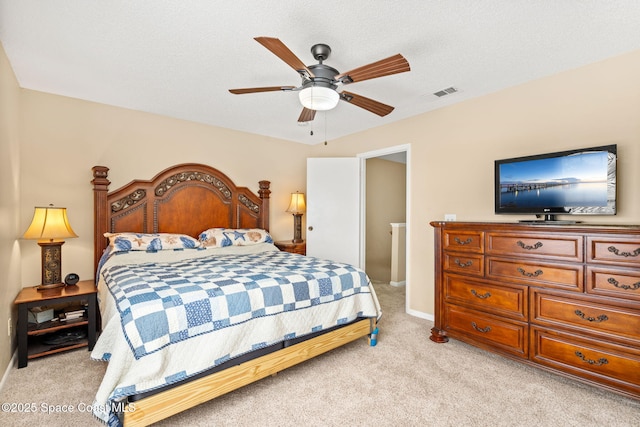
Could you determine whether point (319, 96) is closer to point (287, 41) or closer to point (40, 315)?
point (287, 41)

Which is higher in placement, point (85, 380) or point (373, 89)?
point (373, 89)

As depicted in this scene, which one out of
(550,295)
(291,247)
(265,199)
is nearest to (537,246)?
(550,295)

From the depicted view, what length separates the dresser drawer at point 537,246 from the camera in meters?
2.08

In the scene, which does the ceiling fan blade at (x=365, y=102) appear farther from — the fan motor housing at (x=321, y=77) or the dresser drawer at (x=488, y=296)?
the dresser drawer at (x=488, y=296)

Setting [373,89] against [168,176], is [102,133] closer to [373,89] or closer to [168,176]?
[168,176]

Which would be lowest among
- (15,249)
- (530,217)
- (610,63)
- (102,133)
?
(15,249)

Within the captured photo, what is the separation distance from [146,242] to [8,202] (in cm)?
109

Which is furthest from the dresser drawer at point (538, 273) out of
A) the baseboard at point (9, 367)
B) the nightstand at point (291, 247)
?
the baseboard at point (9, 367)

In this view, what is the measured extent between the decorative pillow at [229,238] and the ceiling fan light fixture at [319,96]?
7.02 ft

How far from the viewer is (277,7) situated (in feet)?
5.87

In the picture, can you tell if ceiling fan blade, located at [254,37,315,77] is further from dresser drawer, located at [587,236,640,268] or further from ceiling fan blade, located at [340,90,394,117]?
dresser drawer, located at [587,236,640,268]

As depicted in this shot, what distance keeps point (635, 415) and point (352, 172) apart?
3.57 metres

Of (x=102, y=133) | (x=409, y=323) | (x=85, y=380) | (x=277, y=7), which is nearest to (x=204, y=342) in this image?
(x=85, y=380)

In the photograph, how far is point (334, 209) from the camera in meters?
4.61
